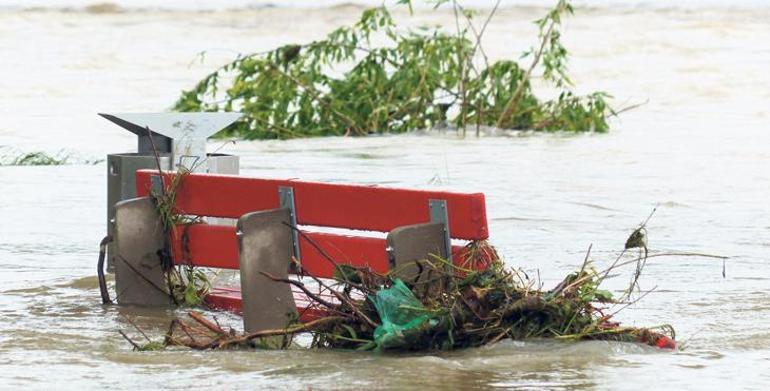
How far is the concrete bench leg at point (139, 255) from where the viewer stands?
852cm

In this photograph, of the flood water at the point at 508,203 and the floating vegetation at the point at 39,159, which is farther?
the floating vegetation at the point at 39,159

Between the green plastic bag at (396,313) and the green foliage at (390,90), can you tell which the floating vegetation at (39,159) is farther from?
the green plastic bag at (396,313)

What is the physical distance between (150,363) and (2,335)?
4.03ft

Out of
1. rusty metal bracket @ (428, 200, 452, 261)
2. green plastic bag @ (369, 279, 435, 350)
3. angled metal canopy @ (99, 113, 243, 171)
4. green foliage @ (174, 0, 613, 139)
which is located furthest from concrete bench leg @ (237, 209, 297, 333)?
green foliage @ (174, 0, 613, 139)

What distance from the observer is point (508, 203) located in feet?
45.6

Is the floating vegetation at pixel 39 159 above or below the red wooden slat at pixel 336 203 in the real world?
below

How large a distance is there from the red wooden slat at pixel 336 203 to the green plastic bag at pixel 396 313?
43cm

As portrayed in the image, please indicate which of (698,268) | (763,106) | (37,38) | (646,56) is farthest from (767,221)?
(37,38)

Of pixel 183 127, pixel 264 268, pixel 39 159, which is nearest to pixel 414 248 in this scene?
pixel 264 268

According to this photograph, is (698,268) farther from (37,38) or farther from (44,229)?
(37,38)

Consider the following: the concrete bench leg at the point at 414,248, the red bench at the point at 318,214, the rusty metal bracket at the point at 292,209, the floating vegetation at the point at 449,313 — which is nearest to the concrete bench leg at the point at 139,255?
the red bench at the point at 318,214

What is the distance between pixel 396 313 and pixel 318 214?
928 millimetres

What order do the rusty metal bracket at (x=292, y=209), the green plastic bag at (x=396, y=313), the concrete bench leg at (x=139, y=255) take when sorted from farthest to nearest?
the concrete bench leg at (x=139, y=255), the rusty metal bracket at (x=292, y=209), the green plastic bag at (x=396, y=313)

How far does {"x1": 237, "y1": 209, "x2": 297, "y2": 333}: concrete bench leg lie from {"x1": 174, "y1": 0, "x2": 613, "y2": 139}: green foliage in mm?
10632
